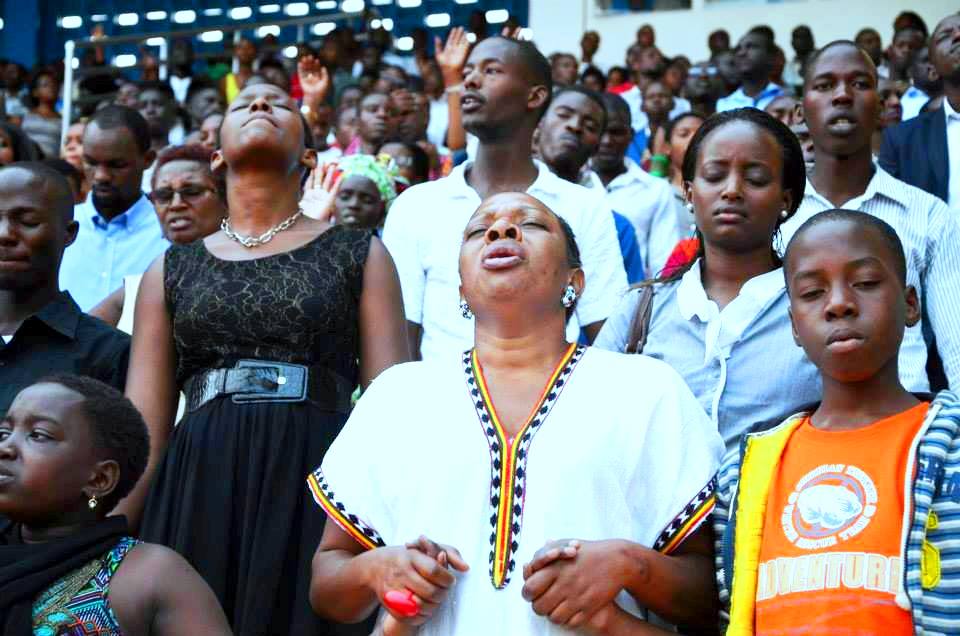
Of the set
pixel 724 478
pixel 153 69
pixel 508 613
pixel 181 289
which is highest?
pixel 153 69

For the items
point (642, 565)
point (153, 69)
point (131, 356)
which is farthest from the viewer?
point (153, 69)

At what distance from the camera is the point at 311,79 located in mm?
8328

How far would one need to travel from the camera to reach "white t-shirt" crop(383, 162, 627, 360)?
496 cm

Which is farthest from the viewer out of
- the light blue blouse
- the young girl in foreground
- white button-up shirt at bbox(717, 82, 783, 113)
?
white button-up shirt at bbox(717, 82, 783, 113)

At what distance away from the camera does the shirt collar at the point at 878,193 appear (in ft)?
15.6

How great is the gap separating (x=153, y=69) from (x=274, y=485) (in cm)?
1232

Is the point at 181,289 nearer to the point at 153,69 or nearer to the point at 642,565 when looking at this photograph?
the point at 642,565

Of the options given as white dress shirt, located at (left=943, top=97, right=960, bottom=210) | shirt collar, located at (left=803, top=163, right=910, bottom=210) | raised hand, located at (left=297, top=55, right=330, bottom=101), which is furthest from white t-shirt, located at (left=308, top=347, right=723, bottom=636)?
raised hand, located at (left=297, top=55, right=330, bottom=101)

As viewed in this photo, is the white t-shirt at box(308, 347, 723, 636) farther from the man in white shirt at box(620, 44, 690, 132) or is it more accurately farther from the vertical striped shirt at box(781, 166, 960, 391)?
the man in white shirt at box(620, 44, 690, 132)

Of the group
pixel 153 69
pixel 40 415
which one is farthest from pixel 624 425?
pixel 153 69

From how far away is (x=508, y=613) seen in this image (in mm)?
2990

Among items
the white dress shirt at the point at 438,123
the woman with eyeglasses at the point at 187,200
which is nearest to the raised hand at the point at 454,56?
the woman with eyeglasses at the point at 187,200

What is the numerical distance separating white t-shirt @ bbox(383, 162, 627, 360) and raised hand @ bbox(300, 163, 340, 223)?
0.30 m

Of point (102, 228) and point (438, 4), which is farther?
point (438, 4)
